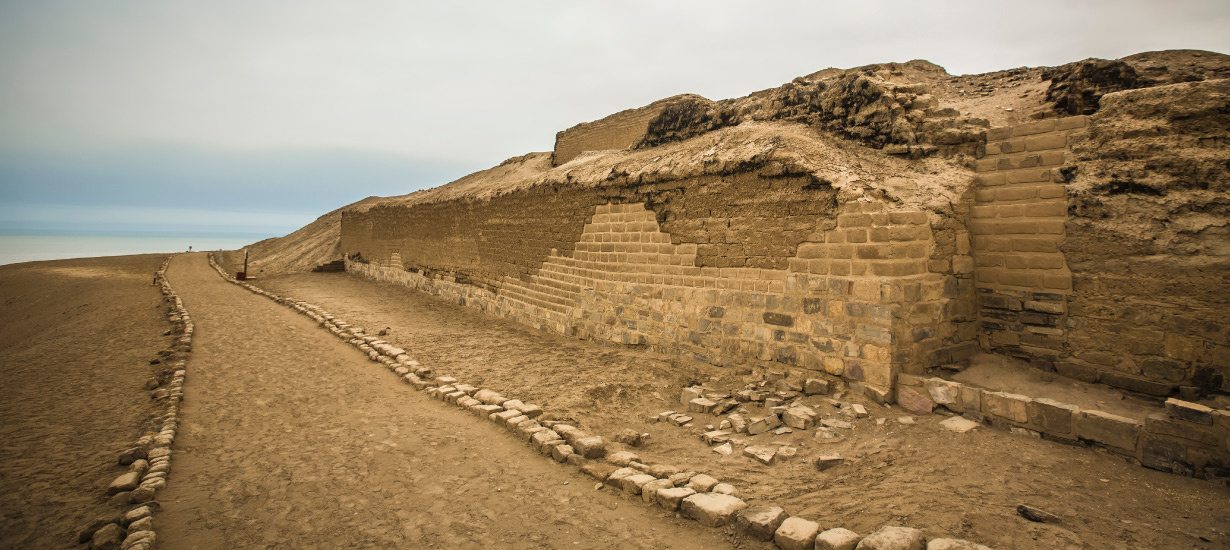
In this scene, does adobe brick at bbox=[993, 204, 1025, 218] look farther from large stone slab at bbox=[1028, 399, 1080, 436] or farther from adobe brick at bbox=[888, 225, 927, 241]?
large stone slab at bbox=[1028, 399, 1080, 436]

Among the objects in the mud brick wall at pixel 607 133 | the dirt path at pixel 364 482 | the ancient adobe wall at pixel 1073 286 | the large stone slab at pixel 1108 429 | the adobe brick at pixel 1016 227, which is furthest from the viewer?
the mud brick wall at pixel 607 133

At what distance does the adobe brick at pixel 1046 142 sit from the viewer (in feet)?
17.3

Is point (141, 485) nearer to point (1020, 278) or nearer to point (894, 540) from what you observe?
point (894, 540)

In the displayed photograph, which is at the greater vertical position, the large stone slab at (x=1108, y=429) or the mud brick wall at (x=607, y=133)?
the mud brick wall at (x=607, y=133)

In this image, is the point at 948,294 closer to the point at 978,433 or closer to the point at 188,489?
the point at 978,433

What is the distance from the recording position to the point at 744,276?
635 cm

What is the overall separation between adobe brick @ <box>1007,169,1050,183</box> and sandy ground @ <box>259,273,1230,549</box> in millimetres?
2617

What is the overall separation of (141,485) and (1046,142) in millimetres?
8175

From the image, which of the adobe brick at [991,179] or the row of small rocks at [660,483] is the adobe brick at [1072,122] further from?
the row of small rocks at [660,483]

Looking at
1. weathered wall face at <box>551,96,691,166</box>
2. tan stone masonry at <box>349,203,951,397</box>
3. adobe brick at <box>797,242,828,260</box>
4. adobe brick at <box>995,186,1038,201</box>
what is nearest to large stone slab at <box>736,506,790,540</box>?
tan stone masonry at <box>349,203,951,397</box>

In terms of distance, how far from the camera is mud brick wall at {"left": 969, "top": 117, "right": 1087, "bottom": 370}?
5.22 meters

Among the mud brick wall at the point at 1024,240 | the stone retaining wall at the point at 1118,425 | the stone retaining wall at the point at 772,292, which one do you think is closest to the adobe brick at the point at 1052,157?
the mud brick wall at the point at 1024,240

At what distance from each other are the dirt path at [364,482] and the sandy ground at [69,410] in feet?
1.62

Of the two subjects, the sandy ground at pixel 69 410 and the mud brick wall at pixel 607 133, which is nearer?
the sandy ground at pixel 69 410
